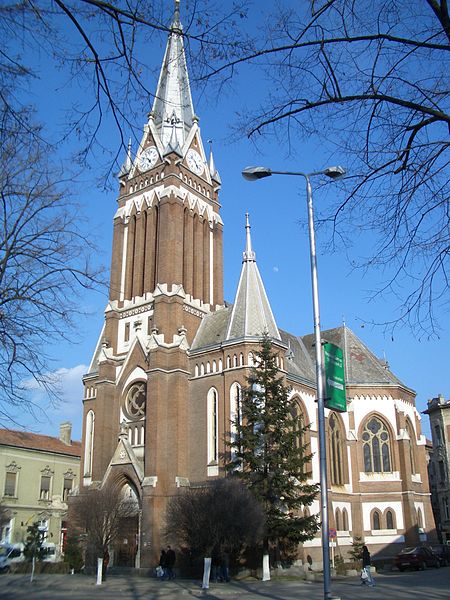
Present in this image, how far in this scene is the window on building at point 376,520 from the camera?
1624 inches

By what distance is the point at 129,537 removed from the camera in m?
33.5

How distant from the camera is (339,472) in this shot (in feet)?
139

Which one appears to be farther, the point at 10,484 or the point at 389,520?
the point at 10,484

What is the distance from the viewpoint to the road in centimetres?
1928

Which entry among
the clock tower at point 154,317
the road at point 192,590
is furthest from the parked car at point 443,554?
the clock tower at point 154,317

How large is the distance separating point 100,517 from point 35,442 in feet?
84.2

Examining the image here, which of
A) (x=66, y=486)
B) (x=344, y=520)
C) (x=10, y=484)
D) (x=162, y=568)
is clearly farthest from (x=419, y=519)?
(x=10, y=484)

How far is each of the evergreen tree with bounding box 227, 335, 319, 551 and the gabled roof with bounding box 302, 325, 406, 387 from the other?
1495 cm

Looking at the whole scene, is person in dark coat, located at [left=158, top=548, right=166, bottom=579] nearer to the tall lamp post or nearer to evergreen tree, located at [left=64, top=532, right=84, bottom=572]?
evergreen tree, located at [left=64, top=532, right=84, bottom=572]

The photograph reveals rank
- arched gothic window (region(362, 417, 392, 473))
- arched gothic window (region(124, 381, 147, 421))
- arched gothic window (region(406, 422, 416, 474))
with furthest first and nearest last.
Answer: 1. arched gothic window (region(406, 422, 416, 474))
2. arched gothic window (region(362, 417, 392, 473))
3. arched gothic window (region(124, 381, 147, 421))


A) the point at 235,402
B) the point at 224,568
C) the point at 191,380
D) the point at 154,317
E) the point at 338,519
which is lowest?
the point at 224,568

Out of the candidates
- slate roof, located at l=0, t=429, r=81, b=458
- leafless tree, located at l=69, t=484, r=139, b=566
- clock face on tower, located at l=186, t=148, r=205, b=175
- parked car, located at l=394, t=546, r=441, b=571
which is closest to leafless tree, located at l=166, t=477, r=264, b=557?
leafless tree, located at l=69, t=484, r=139, b=566

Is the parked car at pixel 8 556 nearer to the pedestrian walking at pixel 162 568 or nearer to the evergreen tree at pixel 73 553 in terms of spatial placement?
the evergreen tree at pixel 73 553

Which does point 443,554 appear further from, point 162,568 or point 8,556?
point 8,556
